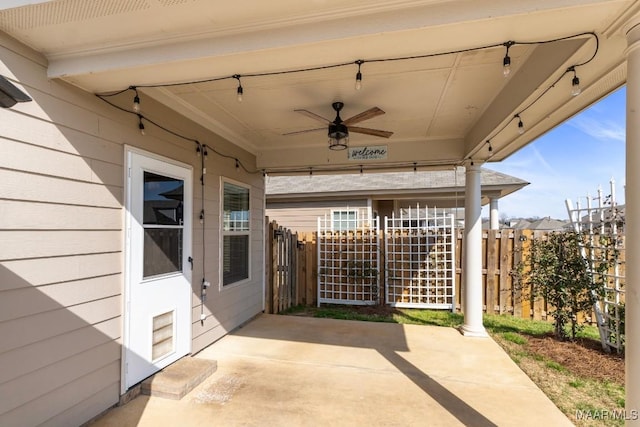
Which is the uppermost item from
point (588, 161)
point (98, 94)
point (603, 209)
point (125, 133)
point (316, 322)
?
point (588, 161)

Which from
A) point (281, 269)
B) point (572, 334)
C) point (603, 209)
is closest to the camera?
point (603, 209)

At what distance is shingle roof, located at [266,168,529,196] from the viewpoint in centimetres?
887

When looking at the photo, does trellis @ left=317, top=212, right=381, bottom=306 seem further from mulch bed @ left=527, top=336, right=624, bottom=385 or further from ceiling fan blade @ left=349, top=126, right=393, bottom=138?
ceiling fan blade @ left=349, top=126, right=393, bottom=138

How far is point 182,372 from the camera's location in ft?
10.3

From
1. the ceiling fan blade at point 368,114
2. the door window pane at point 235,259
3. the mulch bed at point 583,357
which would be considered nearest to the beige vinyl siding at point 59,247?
the door window pane at point 235,259

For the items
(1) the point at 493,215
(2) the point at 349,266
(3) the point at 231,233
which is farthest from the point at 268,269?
(1) the point at 493,215

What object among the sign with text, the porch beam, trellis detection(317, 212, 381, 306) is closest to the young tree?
the porch beam

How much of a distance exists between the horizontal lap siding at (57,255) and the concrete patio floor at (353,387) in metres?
0.51

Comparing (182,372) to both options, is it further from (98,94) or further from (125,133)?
(98,94)

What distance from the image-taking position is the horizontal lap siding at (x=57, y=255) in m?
1.99

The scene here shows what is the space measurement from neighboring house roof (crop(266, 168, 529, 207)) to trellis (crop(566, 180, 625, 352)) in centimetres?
452

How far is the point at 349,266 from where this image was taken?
6781 millimetres

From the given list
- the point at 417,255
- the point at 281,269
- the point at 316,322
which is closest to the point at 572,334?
the point at 417,255

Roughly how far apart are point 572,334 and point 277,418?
4042 mm
